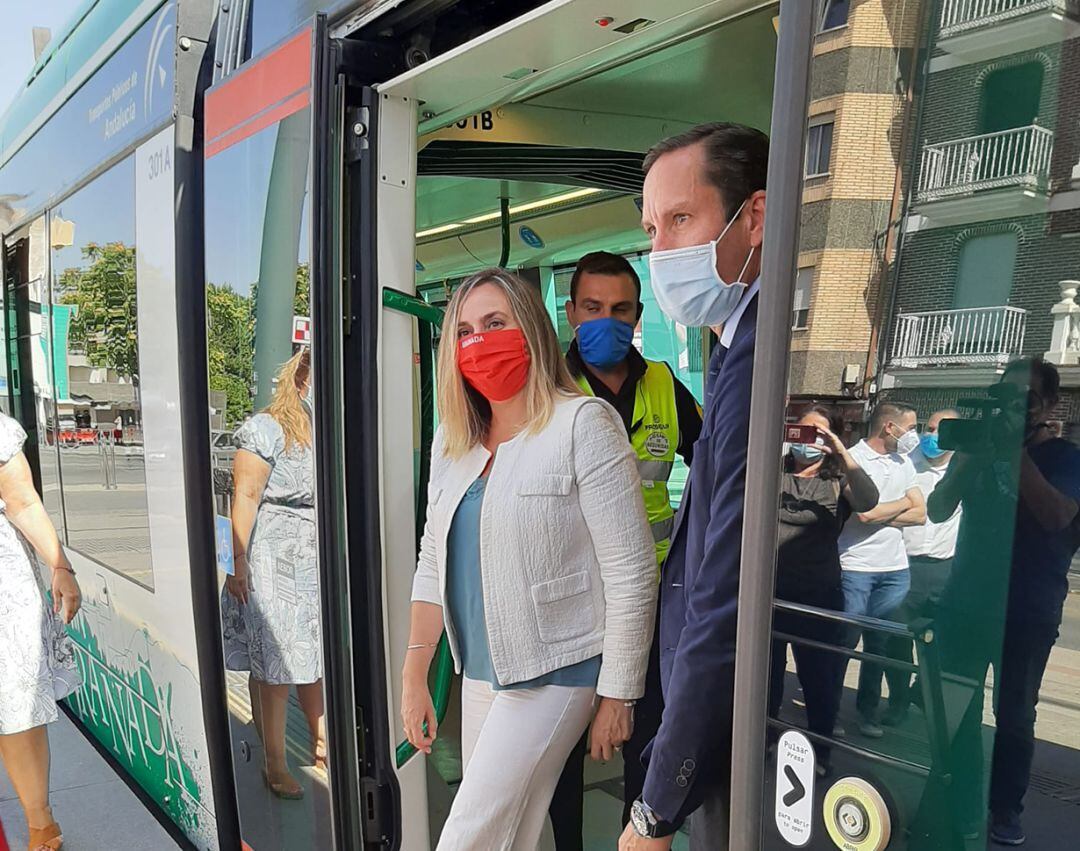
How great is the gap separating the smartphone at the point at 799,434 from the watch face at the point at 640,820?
713 mm

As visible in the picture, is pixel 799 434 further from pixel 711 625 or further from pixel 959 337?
pixel 711 625

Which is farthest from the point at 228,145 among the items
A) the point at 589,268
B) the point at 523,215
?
the point at 523,215

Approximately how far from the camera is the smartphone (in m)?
1.16

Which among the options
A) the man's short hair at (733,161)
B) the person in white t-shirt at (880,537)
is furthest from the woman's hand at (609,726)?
the man's short hair at (733,161)

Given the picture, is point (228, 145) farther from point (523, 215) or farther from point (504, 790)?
point (523, 215)

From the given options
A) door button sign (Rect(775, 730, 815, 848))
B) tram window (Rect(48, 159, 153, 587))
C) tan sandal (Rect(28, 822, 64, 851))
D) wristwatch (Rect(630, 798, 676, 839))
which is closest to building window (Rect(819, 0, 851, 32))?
door button sign (Rect(775, 730, 815, 848))

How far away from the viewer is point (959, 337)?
1.03 meters

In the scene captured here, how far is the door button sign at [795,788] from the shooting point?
120cm

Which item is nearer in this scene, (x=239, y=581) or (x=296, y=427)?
(x=296, y=427)

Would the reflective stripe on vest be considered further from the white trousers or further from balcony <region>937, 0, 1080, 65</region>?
balcony <region>937, 0, 1080, 65</region>

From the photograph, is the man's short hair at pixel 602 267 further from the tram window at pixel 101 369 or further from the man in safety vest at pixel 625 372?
the tram window at pixel 101 369

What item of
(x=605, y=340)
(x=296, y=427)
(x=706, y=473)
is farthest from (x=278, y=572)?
(x=706, y=473)

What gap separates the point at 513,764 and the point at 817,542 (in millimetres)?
1109

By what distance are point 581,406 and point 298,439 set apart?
701mm
